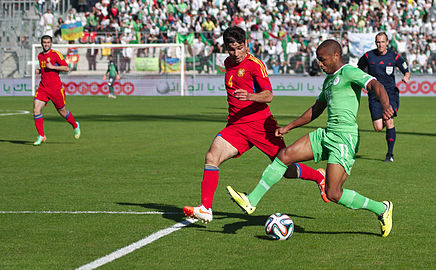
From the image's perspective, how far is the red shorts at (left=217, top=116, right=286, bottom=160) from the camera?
7223 millimetres

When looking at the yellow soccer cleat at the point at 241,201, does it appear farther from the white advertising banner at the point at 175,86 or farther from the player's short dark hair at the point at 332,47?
the white advertising banner at the point at 175,86

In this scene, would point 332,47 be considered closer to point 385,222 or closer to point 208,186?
point 385,222

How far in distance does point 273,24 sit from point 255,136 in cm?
3191

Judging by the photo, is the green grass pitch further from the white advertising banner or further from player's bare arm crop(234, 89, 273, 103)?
the white advertising banner

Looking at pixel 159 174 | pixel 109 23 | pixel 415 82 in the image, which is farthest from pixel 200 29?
pixel 159 174

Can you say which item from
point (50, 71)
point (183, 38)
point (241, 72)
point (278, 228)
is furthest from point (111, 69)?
point (278, 228)

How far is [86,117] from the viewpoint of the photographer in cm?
2322

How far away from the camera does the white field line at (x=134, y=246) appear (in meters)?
5.49

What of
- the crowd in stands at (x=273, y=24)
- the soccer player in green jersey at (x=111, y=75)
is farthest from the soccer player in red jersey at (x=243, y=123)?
the crowd in stands at (x=273, y=24)

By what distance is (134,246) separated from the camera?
6.15 metres

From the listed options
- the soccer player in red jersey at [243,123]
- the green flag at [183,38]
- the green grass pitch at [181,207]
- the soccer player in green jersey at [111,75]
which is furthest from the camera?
the green flag at [183,38]

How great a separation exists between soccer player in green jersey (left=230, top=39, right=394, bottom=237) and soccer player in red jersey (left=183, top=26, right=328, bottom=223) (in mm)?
573

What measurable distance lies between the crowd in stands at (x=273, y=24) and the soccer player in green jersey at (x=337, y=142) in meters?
30.0

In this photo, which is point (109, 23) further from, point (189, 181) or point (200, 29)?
point (189, 181)
